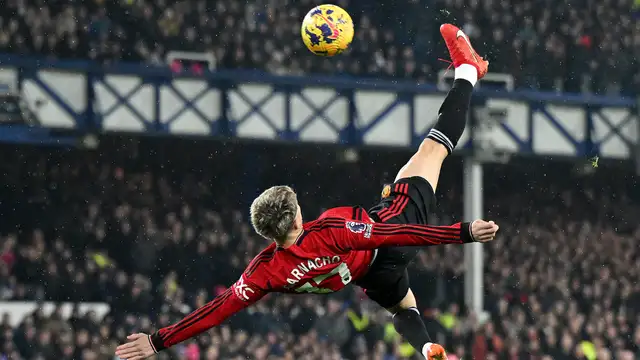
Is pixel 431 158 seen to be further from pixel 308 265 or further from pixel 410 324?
pixel 308 265

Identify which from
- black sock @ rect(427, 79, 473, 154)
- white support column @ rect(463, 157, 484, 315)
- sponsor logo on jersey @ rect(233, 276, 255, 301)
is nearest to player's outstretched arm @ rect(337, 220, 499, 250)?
sponsor logo on jersey @ rect(233, 276, 255, 301)

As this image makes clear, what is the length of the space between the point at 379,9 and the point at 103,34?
542cm

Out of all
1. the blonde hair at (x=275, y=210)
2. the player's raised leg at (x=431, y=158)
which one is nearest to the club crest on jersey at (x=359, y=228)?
the blonde hair at (x=275, y=210)

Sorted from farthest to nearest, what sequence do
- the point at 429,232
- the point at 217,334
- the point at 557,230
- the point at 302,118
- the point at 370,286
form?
the point at 557,230 < the point at 302,118 < the point at 217,334 < the point at 370,286 < the point at 429,232

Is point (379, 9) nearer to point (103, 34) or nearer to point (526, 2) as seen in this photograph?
point (526, 2)

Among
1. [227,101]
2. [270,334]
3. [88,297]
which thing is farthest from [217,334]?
[227,101]

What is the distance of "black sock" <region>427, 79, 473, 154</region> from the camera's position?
31.3 feet

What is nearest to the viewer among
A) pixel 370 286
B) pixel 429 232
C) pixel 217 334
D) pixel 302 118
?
pixel 429 232

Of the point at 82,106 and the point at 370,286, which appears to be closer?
the point at 370,286

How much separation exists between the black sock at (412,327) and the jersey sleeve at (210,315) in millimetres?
1536

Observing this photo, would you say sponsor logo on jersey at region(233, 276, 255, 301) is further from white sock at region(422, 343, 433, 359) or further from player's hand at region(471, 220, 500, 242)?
player's hand at region(471, 220, 500, 242)

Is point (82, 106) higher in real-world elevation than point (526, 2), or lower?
lower

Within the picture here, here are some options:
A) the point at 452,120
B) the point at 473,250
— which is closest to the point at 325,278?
the point at 452,120

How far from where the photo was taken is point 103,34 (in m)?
20.2
